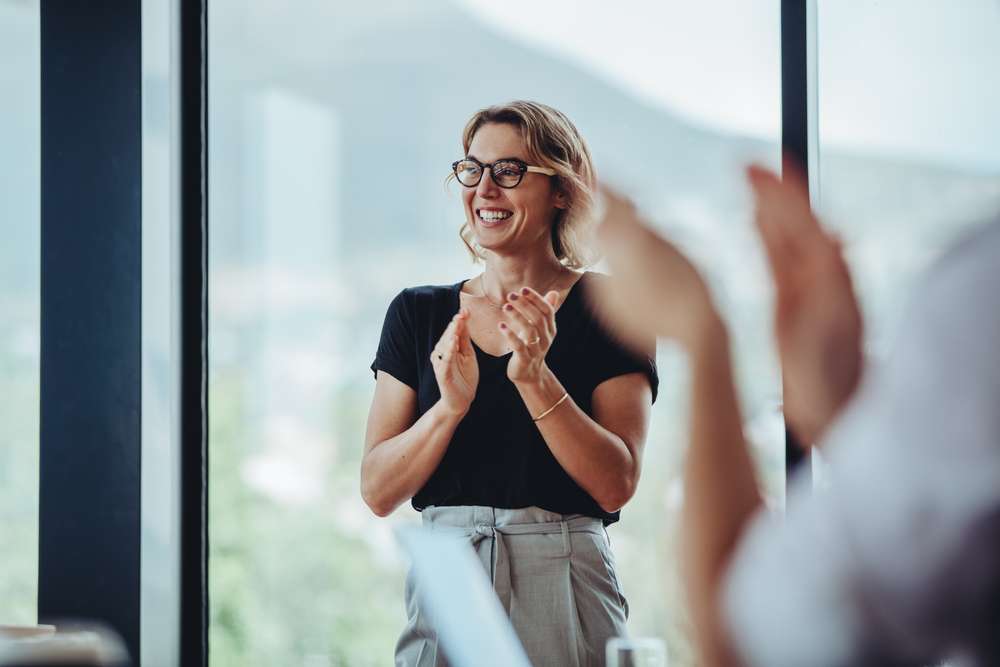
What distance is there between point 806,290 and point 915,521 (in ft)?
0.64

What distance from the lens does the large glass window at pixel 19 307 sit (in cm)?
232

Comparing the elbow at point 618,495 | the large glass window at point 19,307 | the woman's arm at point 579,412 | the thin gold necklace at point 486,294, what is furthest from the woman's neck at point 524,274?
the large glass window at point 19,307

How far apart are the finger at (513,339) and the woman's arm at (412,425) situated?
0.10 metres

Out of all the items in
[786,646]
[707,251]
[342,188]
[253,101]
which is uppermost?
[253,101]

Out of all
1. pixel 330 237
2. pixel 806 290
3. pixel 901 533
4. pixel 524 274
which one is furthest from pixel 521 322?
pixel 901 533

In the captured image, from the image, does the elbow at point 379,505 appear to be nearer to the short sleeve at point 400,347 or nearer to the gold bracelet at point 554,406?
the short sleeve at point 400,347

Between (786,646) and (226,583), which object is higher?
(786,646)

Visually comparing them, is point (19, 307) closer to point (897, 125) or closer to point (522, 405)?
point (522, 405)

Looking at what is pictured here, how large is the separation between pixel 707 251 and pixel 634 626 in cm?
81

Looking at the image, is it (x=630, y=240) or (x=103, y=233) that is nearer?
(x=630, y=240)

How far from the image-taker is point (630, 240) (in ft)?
2.37

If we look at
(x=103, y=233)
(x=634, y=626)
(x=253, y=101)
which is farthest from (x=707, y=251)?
(x=103, y=233)

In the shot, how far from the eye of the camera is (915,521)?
62 cm

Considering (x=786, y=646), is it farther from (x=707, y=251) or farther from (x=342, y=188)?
(x=342, y=188)
